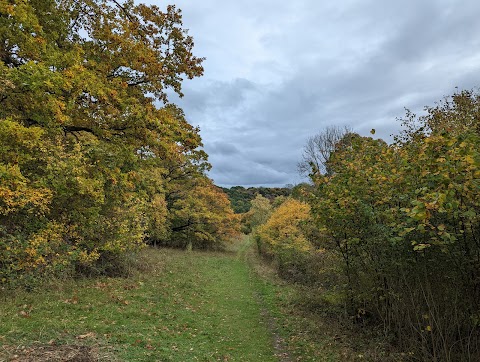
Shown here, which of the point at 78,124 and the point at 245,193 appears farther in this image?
the point at 245,193

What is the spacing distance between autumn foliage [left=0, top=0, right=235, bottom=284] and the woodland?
0.05 m

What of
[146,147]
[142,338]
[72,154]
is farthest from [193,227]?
[142,338]

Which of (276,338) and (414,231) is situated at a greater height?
(414,231)

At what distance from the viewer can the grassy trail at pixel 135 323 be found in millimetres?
6551

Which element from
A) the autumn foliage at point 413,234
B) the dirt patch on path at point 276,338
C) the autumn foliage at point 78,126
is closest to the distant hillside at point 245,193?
the autumn foliage at point 78,126

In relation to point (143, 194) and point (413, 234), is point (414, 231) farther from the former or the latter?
point (143, 194)

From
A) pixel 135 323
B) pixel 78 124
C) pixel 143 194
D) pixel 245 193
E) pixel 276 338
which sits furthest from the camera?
pixel 245 193

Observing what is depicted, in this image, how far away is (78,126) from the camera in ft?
40.6

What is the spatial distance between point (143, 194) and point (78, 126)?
12.9 ft

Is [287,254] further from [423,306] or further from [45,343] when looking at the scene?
[45,343]

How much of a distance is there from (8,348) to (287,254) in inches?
610

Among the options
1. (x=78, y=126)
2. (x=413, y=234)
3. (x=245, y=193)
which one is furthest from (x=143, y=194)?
(x=245, y=193)

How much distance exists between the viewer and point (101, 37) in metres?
11.4

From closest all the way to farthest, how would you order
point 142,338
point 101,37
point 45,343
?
point 45,343, point 142,338, point 101,37
